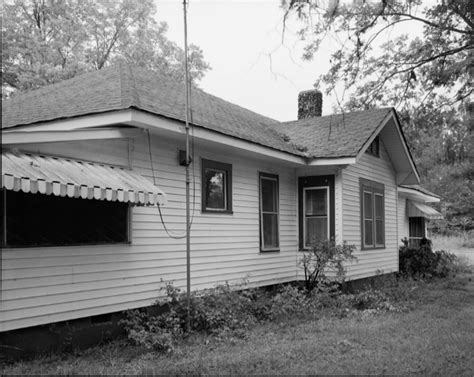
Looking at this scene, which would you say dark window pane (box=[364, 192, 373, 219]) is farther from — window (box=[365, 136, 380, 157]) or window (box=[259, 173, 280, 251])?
window (box=[259, 173, 280, 251])

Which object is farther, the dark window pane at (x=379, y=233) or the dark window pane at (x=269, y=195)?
the dark window pane at (x=379, y=233)

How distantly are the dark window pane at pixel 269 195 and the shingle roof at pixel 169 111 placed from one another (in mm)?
870

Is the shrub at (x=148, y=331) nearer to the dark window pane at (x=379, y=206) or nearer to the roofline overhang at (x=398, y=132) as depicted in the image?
the roofline overhang at (x=398, y=132)

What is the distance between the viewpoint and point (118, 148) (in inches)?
294

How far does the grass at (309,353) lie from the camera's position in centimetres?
577

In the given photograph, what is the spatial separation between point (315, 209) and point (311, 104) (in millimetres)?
5604

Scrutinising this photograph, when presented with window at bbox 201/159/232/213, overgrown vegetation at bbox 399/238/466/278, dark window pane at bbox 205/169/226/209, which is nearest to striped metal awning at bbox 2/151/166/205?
window at bbox 201/159/232/213

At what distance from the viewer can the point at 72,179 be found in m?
5.87

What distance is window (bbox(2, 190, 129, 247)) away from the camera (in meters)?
6.05

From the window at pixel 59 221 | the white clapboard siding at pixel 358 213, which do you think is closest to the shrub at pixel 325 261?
the white clapboard siding at pixel 358 213

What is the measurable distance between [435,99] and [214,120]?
6.62m

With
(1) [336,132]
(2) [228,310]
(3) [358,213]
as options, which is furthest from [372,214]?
(2) [228,310]

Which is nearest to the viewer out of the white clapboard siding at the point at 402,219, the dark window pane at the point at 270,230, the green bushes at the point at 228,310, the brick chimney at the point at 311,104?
the green bushes at the point at 228,310

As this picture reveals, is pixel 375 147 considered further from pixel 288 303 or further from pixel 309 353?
pixel 309 353
